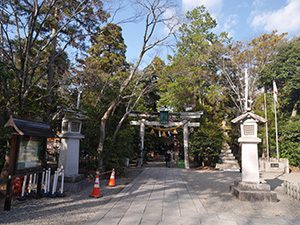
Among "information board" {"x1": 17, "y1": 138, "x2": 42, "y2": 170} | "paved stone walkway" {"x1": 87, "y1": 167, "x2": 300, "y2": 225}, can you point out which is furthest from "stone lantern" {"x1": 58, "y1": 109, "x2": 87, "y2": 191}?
"paved stone walkway" {"x1": 87, "y1": 167, "x2": 300, "y2": 225}

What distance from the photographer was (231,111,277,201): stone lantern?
6546 millimetres

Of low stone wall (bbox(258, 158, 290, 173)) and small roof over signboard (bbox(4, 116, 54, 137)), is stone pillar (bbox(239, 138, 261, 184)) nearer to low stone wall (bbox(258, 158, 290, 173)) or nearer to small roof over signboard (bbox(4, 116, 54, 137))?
small roof over signboard (bbox(4, 116, 54, 137))

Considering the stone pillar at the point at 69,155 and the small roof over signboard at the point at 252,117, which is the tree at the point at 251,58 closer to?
the small roof over signboard at the point at 252,117

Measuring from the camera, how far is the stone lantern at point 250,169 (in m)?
6.55

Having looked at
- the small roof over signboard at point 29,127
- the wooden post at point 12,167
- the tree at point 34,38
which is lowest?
the wooden post at point 12,167

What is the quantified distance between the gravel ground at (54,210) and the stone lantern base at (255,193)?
13.6 feet

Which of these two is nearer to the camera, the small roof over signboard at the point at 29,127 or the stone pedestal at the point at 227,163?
the small roof over signboard at the point at 29,127

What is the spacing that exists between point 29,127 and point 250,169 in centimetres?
689

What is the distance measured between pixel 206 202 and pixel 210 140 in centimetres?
1088

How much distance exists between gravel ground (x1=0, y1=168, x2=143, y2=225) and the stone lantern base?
13.6 feet

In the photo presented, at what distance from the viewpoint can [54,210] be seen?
509cm

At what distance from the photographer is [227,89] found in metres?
20.4

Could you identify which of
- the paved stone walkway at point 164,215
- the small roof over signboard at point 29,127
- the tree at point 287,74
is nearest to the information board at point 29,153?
the small roof over signboard at point 29,127

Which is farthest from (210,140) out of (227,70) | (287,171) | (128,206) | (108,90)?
(128,206)
